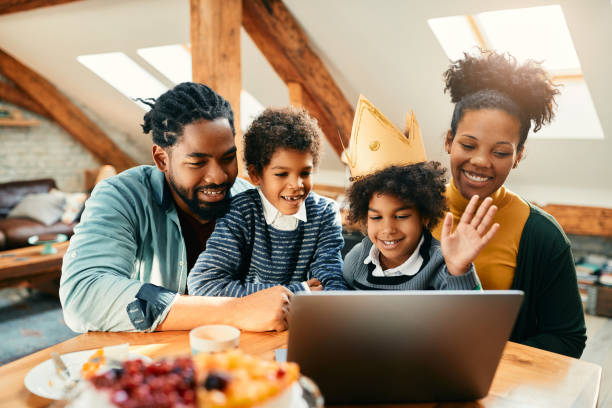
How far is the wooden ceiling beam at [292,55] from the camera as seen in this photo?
4.03 m

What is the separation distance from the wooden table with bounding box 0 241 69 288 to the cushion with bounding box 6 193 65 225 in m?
1.36

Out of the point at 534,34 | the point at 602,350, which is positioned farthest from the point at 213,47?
the point at 602,350

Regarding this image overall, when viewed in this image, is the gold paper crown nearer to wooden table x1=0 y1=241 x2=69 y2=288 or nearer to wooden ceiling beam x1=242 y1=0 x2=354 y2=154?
wooden ceiling beam x1=242 y1=0 x2=354 y2=154

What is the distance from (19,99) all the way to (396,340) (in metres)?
7.06

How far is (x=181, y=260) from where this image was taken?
1638 mm

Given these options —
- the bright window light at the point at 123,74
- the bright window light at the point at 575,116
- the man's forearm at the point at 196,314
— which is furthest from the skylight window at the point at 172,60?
the man's forearm at the point at 196,314

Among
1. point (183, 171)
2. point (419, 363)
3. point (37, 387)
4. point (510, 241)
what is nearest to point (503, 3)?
point (510, 241)

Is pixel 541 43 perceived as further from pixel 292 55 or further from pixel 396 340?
pixel 396 340

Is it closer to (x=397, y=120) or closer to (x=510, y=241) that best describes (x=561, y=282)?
(x=510, y=241)

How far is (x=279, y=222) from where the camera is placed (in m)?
1.55

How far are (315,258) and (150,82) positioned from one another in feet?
16.9

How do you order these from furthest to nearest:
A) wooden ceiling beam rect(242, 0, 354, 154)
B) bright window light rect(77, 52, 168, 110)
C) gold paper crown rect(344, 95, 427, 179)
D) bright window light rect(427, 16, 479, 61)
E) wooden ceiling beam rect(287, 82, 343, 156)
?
bright window light rect(77, 52, 168, 110) < wooden ceiling beam rect(287, 82, 343, 156) < wooden ceiling beam rect(242, 0, 354, 154) < bright window light rect(427, 16, 479, 61) < gold paper crown rect(344, 95, 427, 179)

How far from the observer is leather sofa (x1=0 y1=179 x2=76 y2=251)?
189 inches

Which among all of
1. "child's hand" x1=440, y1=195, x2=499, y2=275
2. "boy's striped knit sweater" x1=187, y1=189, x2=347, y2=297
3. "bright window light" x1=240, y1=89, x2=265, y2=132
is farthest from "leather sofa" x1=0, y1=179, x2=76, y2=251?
"child's hand" x1=440, y1=195, x2=499, y2=275
